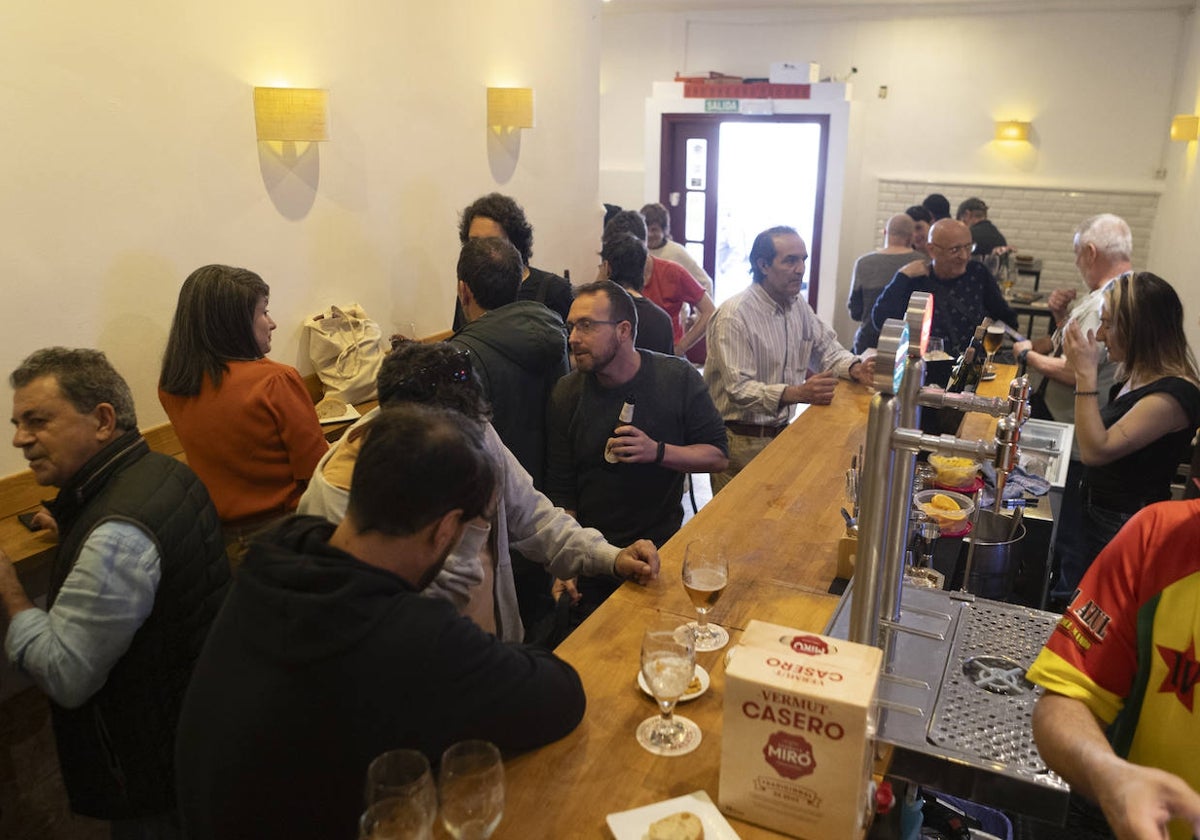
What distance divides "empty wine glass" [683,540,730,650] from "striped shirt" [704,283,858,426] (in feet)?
6.58

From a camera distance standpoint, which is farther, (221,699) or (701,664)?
(701,664)

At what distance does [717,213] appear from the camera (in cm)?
1045

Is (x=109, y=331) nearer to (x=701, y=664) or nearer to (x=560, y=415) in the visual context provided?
(x=560, y=415)

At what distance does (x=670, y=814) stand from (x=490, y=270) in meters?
2.26

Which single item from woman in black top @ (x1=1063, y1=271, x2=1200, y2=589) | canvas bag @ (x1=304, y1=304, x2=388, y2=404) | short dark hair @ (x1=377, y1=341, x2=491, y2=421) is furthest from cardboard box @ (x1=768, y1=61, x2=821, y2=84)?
short dark hair @ (x1=377, y1=341, x2=491, y2=421)

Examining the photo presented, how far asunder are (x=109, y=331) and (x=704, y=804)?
3041 mm

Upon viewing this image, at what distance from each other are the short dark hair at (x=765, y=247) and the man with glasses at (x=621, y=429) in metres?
1.06

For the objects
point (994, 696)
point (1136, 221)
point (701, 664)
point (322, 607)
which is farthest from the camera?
point (1136, 221)

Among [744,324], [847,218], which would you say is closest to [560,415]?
[744,324]

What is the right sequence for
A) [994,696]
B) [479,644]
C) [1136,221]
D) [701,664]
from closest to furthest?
[479,644] → [994,696] → [701,664] → [1136,221]

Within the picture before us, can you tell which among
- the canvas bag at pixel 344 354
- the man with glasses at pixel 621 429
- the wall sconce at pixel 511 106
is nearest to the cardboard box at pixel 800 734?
the man with glasses at pixel 621 429

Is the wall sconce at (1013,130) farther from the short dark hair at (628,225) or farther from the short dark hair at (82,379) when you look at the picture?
the short dark hair at (82,379)

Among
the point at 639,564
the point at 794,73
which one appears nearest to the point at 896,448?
the point at 639,564

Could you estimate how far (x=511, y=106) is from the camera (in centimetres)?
542
